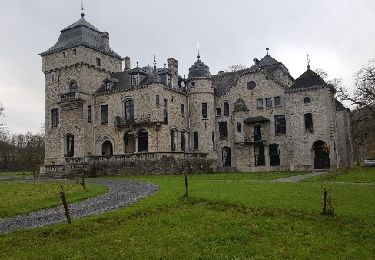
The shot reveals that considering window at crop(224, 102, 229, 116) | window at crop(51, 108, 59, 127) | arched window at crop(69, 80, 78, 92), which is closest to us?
arched window at crop(69, 80, 78, 92)

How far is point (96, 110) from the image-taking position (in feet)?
153

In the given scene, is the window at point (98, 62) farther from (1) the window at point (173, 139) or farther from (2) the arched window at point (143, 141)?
(1) the window at point (173, 139)

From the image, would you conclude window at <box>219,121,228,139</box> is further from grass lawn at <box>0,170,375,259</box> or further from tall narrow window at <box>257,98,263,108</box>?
grass lawn at <box>0,170,375,259</box>

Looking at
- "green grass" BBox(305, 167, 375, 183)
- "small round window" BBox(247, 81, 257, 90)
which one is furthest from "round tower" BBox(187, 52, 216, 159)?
"green grass" BBox(305, 167, 375, 183)

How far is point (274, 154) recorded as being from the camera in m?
44.1

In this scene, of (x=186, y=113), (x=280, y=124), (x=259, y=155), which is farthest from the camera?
(x=186, y=113)

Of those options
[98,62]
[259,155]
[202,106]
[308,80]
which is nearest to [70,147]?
[98,62]

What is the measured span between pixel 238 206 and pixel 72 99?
32825 mm

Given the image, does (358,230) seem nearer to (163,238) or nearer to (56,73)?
(163,238)

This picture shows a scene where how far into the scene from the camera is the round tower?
4597 centimetres

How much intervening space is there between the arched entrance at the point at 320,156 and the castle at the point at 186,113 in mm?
99

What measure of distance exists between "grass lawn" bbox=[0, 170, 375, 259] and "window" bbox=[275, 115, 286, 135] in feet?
86.6

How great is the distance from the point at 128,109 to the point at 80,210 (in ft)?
94.6

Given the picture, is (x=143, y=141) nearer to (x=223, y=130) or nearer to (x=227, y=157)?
(x=223, y=130)
